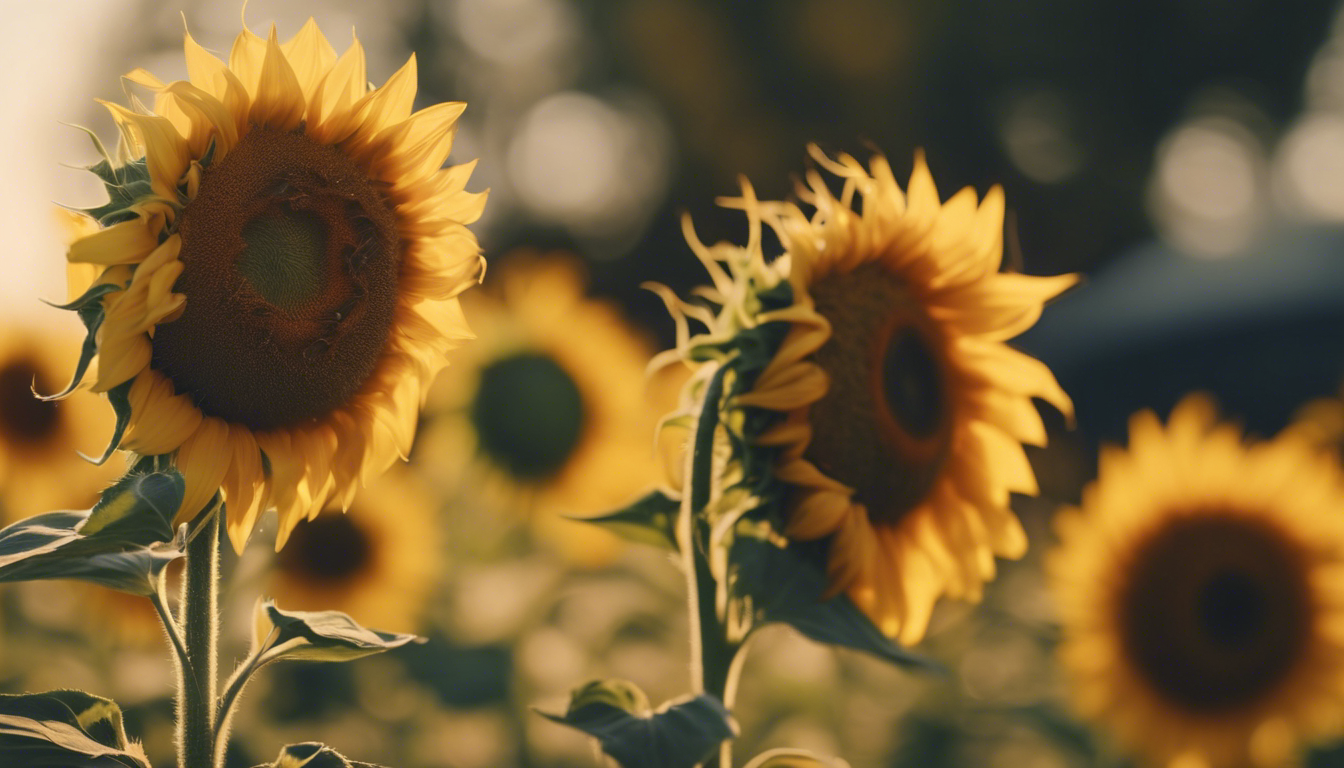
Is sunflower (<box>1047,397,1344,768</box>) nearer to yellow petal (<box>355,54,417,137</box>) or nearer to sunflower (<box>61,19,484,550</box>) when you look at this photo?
sunflower (<box>61,19,484,550</box>)

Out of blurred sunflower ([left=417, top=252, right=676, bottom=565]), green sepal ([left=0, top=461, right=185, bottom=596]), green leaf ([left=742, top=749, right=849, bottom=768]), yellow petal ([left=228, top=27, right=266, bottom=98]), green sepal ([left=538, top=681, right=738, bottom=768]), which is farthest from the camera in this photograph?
blurred sunflower ([left=417, top=252, right=676, bottom=565])

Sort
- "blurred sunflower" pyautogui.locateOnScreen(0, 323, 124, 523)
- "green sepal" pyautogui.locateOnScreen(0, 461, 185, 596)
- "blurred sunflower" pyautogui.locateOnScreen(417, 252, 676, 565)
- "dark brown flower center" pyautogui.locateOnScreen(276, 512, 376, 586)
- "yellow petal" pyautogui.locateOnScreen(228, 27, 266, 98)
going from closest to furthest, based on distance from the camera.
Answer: "green sepal" pyautogui.locateOnScreen(0, 461, 185, 596) < "yellow petal" pyautogui.locateOnScreen(228, 27, 266, 98) < "blurred sunflower" pyautogui.locateOnScreen(0, 323, 124, 523) < "dark brown flower center" pyautogui.locateOnScreen(276, 512, 376, 586) < "blurred sunflower" pyautogui.locateOnScreen(417, 252, 676, 565)

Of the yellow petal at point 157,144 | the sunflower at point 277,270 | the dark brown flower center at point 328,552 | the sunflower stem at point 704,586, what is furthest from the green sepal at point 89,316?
the dark brown flower center at point 328,552

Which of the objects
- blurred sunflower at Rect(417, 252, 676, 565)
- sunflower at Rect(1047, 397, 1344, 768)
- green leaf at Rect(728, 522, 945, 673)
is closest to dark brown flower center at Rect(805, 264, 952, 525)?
green leaf at Rect(728, 522, 945, 673)

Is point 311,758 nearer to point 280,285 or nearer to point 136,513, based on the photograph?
point 136,513

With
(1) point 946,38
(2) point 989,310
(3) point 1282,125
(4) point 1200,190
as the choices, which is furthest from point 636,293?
(2) point 989,310

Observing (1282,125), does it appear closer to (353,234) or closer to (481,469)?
(481,469)
